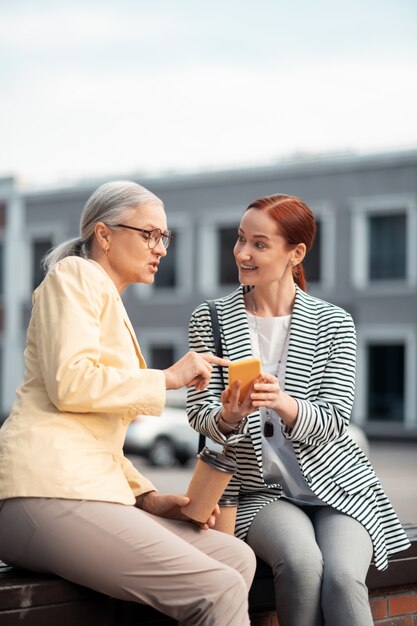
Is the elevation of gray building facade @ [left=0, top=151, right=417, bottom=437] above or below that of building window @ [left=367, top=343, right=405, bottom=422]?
above

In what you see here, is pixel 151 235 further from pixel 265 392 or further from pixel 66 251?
pixel 265 392

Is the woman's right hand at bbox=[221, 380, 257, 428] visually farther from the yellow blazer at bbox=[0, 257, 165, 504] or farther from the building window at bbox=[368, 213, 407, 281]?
the building window at bbox=[368, 213, 407, 281]

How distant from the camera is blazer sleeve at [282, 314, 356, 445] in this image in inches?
118

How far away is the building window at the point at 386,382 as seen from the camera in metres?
25.3

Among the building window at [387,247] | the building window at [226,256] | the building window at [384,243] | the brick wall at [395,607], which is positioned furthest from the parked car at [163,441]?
the brick wall at [395,607]

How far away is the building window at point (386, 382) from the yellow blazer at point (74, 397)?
23177 mm

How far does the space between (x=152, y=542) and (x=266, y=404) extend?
562mm

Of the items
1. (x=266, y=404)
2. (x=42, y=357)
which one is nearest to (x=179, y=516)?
(x=266, y=404)

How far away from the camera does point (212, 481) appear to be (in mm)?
2648

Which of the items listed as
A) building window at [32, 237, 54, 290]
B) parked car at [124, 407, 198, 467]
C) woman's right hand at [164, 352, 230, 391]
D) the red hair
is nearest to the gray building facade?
building window at [32, 237, 54, 290]

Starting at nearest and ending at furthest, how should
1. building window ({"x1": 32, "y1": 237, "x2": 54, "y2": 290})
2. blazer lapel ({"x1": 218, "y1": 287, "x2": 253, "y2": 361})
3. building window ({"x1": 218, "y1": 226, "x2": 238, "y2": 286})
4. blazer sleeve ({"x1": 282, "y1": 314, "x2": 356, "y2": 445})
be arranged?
blazer sleeve ({"x1": 282, "y1": 314, "x2": 356, "y2": 445})
blazer lapel ({"x1": 218, "y1": 287, "x2": 253, "y2": 361})
building window ({"x1": 218, "y1": 226, "x2": 238, "y2": 286})
building window ({"x1": 32, "y1": 237, "x2": 54, "y2": 290})

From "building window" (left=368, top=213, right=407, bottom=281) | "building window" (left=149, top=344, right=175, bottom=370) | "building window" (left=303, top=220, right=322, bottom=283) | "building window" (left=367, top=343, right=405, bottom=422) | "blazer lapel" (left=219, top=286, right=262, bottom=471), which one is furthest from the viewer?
"building window" (left=149, top=344, right=175, bottom=370)

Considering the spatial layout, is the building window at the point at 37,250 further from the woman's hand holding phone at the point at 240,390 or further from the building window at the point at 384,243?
the woman's hand holding phone at the point at 240,390

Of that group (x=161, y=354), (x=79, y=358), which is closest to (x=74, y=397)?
(x=79, y=358)
